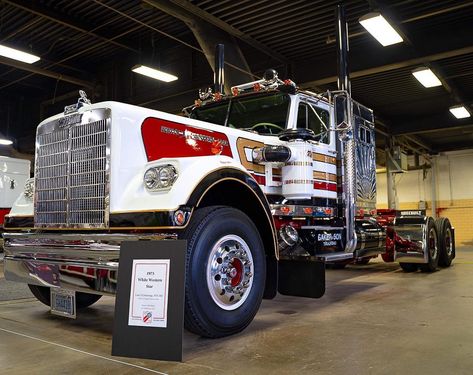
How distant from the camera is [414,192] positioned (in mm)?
23016

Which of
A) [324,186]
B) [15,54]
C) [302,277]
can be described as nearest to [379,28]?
[324,186]

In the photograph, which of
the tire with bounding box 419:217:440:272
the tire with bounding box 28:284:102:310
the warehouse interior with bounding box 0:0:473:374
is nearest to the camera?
A: the warehouse interior with bounding box 0:0:473:374

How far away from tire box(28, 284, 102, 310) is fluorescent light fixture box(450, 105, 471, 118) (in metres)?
12.9

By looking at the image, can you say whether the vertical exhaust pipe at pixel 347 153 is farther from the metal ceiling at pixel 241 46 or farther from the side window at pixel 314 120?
the metal ceiling at pixel 241 46

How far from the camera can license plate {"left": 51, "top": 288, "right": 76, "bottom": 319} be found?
3451 mm

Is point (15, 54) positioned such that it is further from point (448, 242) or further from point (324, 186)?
point (448, 242)

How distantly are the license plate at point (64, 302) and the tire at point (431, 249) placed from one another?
619 centimetres

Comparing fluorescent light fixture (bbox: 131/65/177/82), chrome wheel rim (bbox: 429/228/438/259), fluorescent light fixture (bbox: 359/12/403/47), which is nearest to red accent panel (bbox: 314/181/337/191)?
chrome wheel rim (bbox: 429/228/438/259)

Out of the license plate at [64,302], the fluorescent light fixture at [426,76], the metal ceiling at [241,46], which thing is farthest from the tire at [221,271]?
the fluorescent light fixture at [426,76]

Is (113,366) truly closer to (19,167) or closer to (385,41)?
(385,41)

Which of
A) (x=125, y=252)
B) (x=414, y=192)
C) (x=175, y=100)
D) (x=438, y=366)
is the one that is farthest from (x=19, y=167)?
(x=414, y=192)

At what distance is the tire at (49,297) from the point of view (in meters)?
4.59

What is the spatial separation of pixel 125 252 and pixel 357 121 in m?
4.24

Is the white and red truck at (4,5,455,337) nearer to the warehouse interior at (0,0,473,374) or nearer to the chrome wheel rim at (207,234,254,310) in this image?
the chrome wheel rim at (207,234,254,310)
